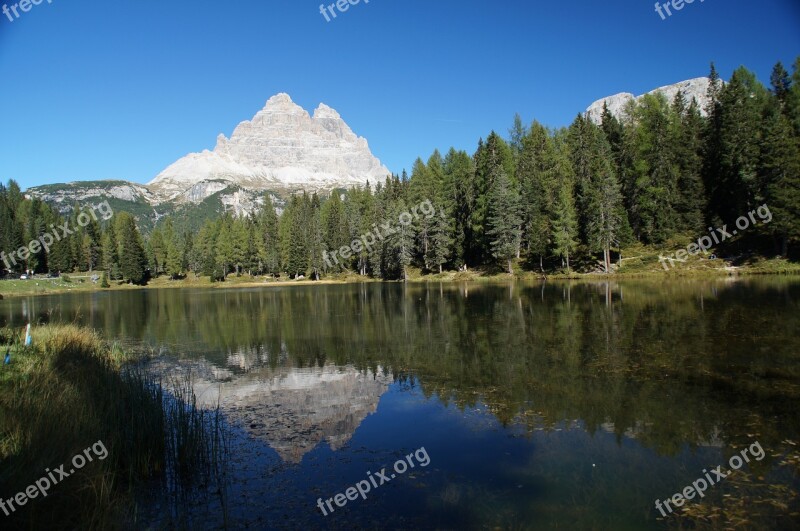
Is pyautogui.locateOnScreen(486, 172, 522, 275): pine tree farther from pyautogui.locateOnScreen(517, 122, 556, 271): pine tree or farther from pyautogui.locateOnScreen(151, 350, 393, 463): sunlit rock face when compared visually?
pyautogui.locateOnScreen(151, 350, 393, 463): sunlit rock face

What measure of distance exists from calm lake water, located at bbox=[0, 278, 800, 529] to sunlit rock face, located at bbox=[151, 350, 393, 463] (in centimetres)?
8

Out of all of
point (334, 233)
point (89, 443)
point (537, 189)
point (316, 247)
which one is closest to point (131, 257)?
point (316, 247)

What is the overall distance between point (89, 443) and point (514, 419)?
988 cm

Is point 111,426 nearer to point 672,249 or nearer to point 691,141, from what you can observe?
point 672,249

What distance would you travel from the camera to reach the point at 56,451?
797cm

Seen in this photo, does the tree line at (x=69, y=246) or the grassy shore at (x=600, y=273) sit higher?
the tree line at (x=69, y=246)

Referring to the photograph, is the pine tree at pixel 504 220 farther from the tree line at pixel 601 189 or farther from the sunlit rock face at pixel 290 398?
the sunlit rock face at pixel 290 398

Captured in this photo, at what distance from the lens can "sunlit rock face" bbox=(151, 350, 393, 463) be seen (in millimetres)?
12539

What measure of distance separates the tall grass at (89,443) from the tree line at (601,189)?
62369mm

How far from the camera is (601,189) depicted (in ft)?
222

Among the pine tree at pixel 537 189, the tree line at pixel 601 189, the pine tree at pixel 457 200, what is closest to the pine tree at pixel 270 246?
the tree line at pixel 601 189

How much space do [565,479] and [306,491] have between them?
16.7 feet

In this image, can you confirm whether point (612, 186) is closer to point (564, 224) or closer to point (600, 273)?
point (564, 224)

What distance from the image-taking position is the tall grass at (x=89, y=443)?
700cm
